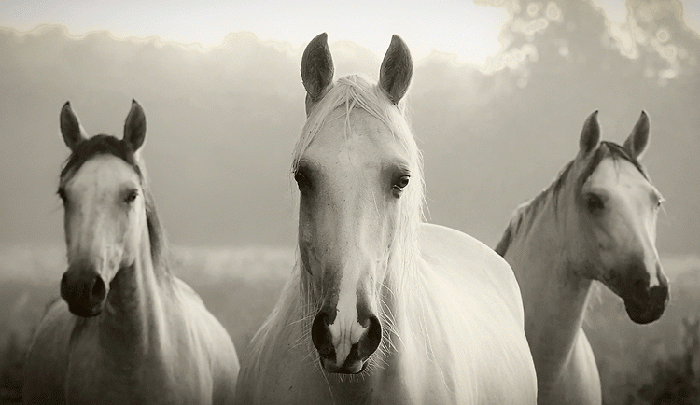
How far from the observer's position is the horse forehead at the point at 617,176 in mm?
2816

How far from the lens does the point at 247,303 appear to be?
3.88 metres

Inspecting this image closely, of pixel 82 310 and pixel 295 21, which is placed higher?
pixel 295 21

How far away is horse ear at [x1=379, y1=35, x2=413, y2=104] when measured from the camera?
163 cm

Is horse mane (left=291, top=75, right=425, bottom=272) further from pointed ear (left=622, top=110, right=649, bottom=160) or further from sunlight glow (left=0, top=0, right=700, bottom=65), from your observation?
sunlight glow (left=0, top=0, right=700, bottom=65)

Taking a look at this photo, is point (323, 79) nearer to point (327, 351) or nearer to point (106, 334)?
point (327, 351)

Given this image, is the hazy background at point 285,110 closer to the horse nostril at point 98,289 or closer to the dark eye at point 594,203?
the dark eye at point 594,203

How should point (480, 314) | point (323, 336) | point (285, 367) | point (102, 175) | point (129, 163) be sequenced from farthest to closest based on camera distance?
point (129, 163), point (102, 175), point (480, 314), point (285, 367), point (323, 336)

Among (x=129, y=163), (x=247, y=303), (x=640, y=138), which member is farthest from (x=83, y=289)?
(x=640, y=138)

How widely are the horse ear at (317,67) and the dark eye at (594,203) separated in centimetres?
171

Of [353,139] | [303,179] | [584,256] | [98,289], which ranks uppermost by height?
[353,139]

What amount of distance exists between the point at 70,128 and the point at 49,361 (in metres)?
1.01

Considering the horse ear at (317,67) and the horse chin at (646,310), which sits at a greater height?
the horse ear at (317,67)

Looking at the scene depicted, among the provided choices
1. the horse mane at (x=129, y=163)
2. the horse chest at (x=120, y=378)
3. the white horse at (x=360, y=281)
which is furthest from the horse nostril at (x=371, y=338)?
the horse mane at (x=129, y=163)

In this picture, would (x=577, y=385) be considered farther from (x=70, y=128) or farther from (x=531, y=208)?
(x=70, y=128)
